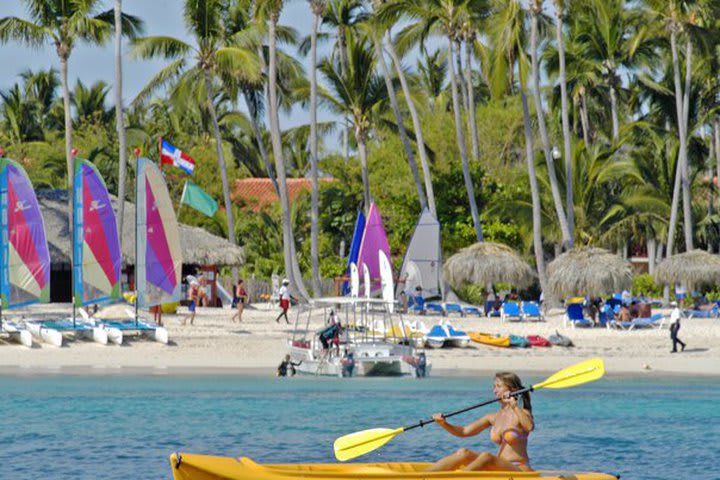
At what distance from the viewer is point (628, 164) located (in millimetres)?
45031

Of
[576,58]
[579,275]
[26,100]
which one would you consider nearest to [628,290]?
[579,275]

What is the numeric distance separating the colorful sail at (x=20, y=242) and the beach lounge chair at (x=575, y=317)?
12.6m

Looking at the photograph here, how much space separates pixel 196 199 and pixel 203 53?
789 cm

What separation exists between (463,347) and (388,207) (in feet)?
58.2

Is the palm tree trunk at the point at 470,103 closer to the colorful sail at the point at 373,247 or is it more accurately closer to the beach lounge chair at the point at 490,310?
the beach lounge chair at the point at 490,310

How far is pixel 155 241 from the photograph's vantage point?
31.5 meters

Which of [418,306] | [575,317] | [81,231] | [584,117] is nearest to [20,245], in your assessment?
[81,231]

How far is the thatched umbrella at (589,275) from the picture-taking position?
3500 cm

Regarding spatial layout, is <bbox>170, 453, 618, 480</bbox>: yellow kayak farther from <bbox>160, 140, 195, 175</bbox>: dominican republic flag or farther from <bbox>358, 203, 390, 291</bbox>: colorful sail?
<bbox>160, 140, 195, 175</bbox>: dominican republic flag

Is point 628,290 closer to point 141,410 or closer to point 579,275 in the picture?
point 579,275

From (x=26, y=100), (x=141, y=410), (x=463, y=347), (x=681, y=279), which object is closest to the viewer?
(x=141, y=410)

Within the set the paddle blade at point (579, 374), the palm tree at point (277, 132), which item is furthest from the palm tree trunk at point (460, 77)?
the paddle blade at point (579, 374)

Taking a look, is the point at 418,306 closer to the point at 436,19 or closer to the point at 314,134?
the point at 314,134

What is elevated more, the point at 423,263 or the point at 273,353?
the point at 423,263
